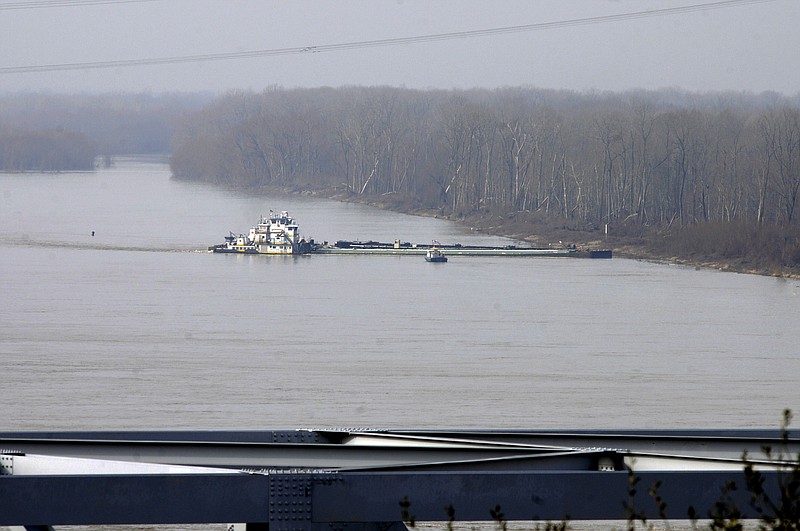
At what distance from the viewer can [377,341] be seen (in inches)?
542

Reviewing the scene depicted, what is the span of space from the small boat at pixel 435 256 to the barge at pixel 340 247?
0.69 ft

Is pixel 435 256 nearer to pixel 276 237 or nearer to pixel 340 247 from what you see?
pixel 340 247

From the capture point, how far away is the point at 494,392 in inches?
420

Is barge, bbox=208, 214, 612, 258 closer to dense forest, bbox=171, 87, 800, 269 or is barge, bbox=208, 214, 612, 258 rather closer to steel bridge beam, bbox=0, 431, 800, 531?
dense forest, bbox=171, 87, 800, 269

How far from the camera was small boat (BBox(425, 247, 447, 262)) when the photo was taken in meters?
23.6

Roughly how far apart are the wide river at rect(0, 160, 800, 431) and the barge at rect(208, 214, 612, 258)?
563 mm

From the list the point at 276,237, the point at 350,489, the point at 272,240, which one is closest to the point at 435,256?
the point at 276,237

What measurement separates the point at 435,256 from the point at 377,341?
10244mm

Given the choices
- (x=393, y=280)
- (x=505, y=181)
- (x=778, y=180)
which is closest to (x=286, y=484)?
(x=393, y=280)

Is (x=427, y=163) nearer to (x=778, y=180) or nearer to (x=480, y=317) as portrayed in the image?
(x=778, y=180)


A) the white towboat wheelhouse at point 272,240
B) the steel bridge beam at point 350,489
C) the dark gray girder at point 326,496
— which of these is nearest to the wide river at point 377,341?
the white towboat wheelhouse at point 272,240

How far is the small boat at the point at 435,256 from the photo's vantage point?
77.4ft

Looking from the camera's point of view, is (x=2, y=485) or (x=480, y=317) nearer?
(x=2, y=485)

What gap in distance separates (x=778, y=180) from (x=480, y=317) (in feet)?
44.7
